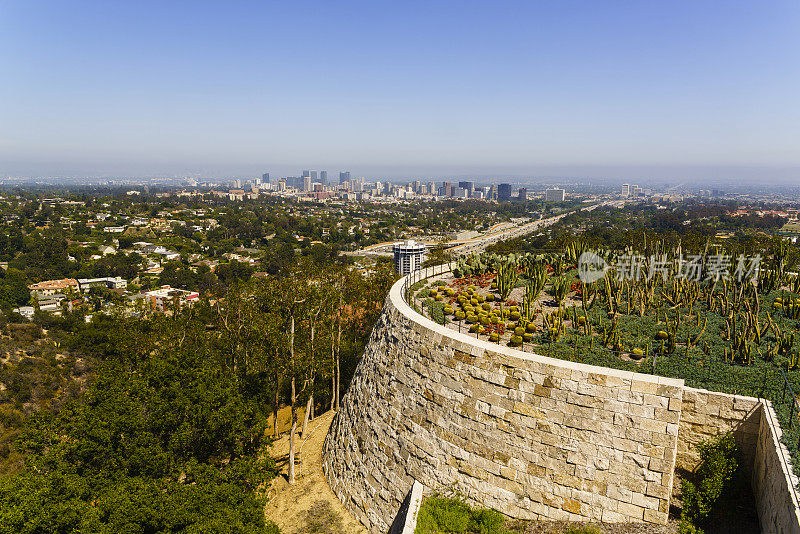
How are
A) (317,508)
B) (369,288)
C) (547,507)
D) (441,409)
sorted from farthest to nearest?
(369,288), (317,508), (441,409), (547,507)

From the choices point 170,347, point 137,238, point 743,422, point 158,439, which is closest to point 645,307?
point 743,422

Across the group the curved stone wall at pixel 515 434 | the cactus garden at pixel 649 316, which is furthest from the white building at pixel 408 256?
the curved stone wall at pixel 515 434

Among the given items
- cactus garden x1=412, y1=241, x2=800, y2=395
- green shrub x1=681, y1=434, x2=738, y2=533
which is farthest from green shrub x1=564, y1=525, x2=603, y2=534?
cactus garden x1=412, y1=241, x2=800, y2=395

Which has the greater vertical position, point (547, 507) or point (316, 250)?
point (547, 507)

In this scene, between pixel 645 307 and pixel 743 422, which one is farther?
pixel 645 307

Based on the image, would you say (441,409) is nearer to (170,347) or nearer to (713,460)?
(713,460)

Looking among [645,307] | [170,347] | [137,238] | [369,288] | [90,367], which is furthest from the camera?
[137,238]
